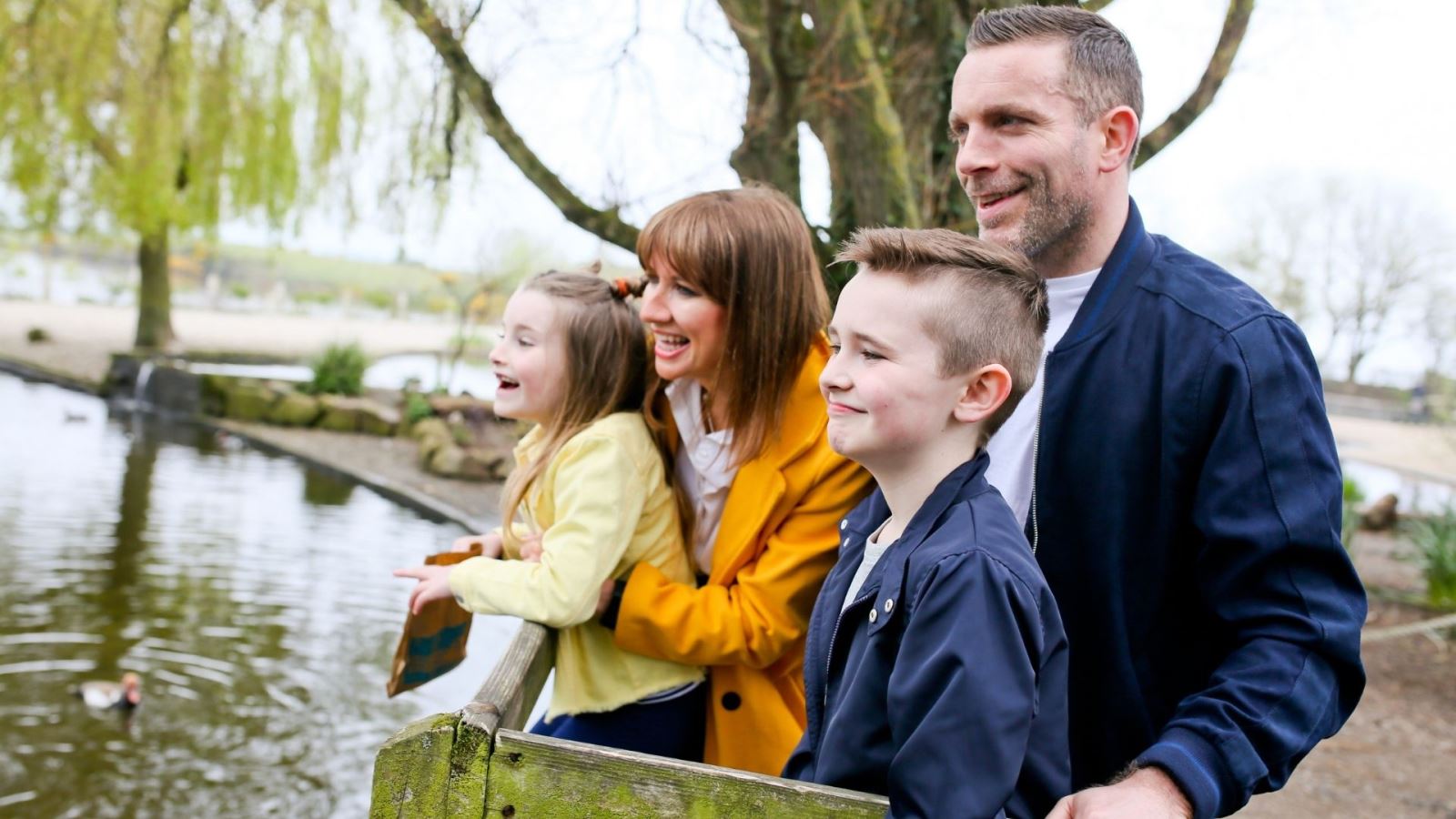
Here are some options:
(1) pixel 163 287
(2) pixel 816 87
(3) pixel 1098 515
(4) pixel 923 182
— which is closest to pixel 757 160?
(2) pixel 816 87

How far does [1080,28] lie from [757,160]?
347 centimetres

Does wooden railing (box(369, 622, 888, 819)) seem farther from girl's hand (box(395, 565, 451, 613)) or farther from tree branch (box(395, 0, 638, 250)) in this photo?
tree branch (box(395, 0, 638, 250))

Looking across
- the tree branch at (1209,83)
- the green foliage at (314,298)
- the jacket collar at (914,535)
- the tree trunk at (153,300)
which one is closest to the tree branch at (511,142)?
the tree branch at (1209,83)

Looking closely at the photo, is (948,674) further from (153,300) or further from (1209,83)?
(153,300)

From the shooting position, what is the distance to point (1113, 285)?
5.71ft

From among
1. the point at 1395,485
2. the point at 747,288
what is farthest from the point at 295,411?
the point at 1395,485

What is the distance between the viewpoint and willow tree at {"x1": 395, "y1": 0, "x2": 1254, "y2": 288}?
4.61m

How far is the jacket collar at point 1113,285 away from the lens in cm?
172

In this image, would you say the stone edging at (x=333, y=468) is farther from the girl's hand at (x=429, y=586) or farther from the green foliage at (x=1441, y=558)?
the girl's hand at (x=429, y=586)

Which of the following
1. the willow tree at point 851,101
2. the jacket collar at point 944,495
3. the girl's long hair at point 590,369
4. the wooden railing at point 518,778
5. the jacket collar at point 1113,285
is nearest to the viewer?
the wooden railing at point 518,778

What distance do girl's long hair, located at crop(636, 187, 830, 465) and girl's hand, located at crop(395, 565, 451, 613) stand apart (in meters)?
0.52

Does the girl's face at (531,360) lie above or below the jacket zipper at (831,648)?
above

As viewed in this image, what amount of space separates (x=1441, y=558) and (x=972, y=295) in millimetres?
9744

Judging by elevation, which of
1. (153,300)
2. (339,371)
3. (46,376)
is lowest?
(46,376)
